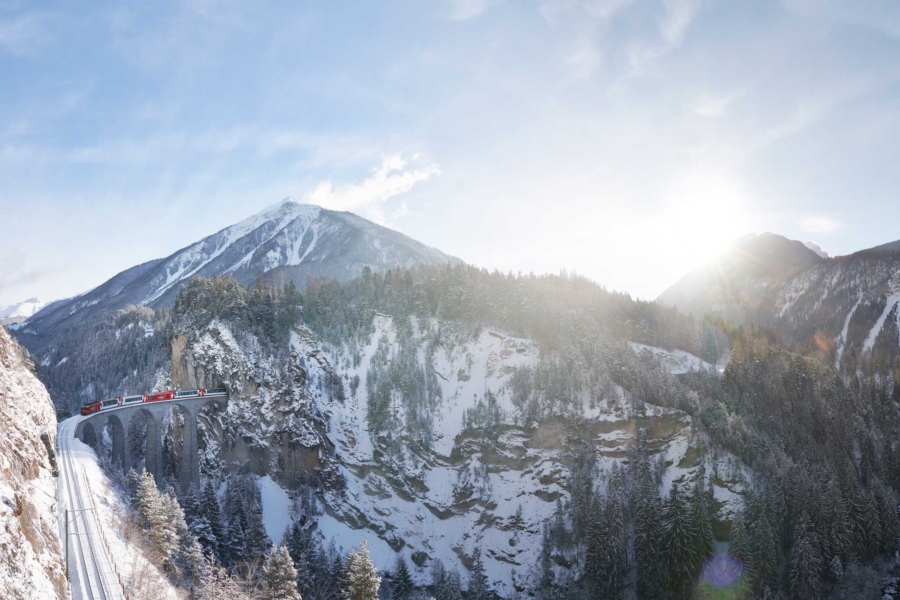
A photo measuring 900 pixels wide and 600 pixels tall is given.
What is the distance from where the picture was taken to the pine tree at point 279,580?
3200 cm

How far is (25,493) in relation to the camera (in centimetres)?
2498

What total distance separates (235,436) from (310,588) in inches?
1308

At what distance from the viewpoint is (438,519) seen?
81938mm

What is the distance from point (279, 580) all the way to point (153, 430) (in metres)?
50.5

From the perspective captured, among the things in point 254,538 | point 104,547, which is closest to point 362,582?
point 104,547

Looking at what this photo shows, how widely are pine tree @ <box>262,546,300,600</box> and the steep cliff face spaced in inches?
489

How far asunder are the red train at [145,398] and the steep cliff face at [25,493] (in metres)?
23.9

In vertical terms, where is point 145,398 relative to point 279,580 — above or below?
above

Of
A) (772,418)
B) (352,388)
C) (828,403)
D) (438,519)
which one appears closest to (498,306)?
(352,388)

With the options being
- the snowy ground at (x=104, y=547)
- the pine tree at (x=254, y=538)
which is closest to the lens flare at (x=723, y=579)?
the pine tree at (x=254, y=538)

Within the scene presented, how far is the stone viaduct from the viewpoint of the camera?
212 feet

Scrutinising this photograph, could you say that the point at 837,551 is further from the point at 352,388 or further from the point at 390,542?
the point at 352,388

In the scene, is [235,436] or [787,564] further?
[235,436]

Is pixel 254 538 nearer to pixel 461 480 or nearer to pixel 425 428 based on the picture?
pixel 461 480
